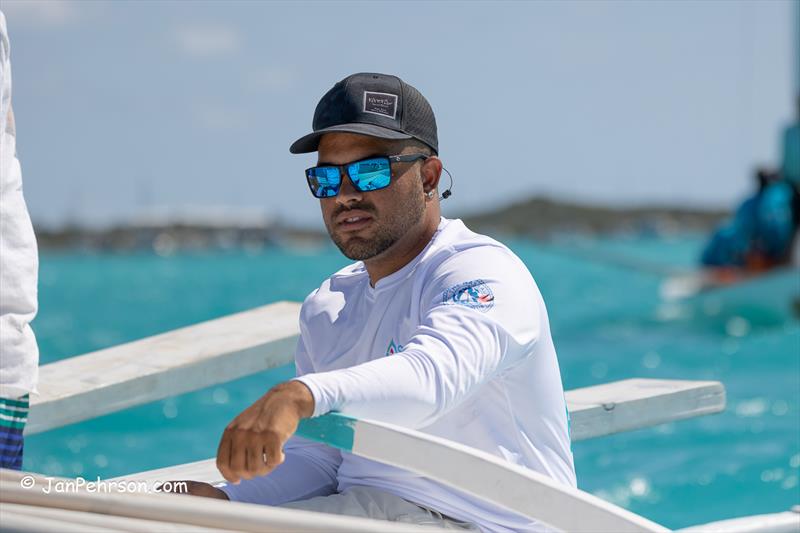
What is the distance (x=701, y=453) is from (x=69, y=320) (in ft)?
47.5

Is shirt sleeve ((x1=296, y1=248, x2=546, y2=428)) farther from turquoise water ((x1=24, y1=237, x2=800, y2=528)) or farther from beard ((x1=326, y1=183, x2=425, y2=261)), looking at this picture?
turquoise water ((x1=24, y1=237, x2=800, y2=528))

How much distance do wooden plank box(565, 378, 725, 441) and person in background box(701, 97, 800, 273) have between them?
431 inches

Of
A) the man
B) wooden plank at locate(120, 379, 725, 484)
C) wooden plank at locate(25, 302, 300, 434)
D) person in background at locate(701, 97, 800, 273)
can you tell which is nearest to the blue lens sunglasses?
the man

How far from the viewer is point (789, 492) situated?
224 inches

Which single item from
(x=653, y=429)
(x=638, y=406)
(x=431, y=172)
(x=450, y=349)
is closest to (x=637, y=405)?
(x=638, y=406)

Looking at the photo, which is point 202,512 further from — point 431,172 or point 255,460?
point 431,172

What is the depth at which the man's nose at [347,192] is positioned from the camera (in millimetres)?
2086

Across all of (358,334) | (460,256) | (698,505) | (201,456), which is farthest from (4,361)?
(201,456)

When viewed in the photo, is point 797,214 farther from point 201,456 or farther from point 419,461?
point 419,461

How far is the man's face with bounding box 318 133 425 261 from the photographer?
2076 millimetres

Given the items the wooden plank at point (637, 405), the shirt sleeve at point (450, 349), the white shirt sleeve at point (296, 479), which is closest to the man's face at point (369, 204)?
the shirt sleeve at point (450, 349)

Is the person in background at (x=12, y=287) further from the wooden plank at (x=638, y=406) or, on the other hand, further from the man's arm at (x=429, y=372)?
the wooden plank at (x=638, y=406)

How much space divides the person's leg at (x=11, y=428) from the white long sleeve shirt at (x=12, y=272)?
0.08 ft

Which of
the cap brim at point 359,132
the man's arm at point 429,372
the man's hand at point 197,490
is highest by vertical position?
the cap brim at point 359,132
